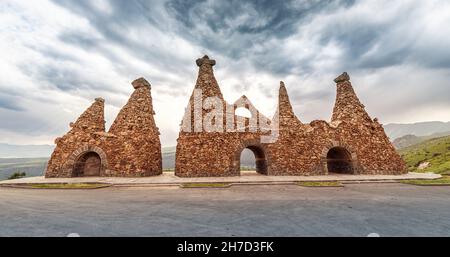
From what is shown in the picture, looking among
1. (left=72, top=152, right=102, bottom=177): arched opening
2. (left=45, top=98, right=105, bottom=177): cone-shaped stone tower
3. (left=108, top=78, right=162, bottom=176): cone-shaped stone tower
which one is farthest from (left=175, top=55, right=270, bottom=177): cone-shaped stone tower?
(left=72, top=152, right=102, bottom=177): arched opening

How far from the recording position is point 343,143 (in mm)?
19828

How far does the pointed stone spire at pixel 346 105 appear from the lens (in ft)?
69.9

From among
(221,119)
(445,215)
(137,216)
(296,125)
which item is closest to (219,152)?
(221,119)

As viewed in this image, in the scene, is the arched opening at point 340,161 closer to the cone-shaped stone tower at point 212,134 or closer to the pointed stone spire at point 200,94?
the cone-shaped stone tower at point 212,134

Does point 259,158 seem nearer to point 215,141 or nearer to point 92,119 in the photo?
point 215,141

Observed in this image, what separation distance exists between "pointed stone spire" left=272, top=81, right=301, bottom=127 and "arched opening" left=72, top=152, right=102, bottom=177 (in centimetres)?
1723

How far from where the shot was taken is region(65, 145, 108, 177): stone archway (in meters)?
18.2

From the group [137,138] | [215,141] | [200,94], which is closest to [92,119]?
[137,138]

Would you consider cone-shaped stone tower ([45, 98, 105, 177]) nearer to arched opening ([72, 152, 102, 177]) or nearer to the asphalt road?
arched opening ([72, 152, 102, 177])

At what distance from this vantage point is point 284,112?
20.4m

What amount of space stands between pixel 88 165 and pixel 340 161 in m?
24.2

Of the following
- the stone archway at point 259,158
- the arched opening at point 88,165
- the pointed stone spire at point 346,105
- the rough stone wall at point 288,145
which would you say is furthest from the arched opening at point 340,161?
the arched opening at point 88,165

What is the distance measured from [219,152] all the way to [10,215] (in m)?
13.6
